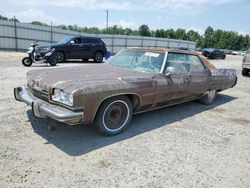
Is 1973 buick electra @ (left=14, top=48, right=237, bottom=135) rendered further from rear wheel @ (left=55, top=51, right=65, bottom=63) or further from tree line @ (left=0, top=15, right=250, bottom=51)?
tree line @ (left=0, top=15, right=250, bottom=51)

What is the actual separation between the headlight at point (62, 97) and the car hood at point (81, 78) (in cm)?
7

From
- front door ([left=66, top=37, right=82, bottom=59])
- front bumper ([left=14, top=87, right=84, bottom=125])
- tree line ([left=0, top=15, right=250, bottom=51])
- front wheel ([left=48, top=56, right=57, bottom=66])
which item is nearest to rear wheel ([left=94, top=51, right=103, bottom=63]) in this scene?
front door ([left=66, top=37, right=82, bottom=59])

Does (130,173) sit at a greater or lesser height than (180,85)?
lesser

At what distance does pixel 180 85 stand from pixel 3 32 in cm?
1917

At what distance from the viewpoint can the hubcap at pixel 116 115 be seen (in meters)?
3.94

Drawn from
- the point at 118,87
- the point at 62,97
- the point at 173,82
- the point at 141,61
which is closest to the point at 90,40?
the point at 141,61

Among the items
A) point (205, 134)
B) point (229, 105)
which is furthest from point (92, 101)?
point (229, 105)

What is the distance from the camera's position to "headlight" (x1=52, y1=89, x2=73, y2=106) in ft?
11.0

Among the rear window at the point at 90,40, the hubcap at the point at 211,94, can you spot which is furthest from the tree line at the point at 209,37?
the hubcap at the point at 211,94

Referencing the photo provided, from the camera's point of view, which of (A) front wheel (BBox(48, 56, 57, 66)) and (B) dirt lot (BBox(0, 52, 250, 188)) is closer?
(B) dirt lot (BBox(0, 52, 250, 188))

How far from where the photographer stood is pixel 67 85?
11.3 ft

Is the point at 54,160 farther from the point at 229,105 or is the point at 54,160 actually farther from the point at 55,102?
the point at 229,105

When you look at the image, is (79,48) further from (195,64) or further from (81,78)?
(81,78)

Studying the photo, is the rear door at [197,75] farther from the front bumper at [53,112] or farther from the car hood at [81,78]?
the front bumper at [53,112]
